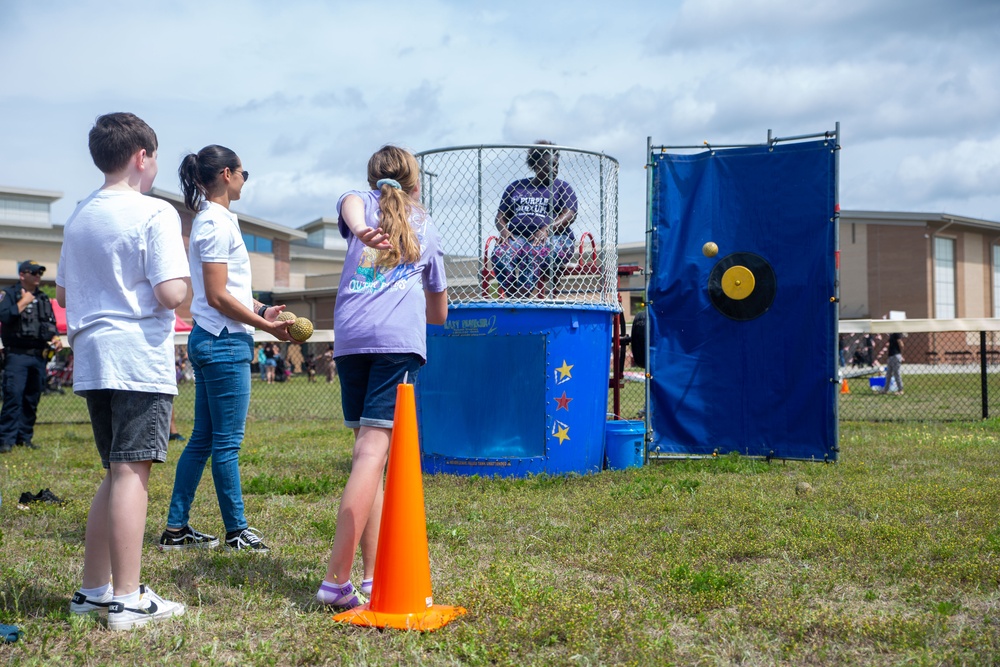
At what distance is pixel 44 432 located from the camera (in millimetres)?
12141

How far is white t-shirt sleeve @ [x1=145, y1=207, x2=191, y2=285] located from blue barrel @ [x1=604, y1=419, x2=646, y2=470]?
15.3 ft

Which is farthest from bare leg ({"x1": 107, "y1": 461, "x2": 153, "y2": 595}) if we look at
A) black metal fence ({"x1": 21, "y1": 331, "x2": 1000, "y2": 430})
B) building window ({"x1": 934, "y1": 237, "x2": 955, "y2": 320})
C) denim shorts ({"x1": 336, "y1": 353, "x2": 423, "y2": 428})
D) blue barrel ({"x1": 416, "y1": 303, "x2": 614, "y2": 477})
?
building window ({"x1": 934, "y1": 237, "x2": 955, "y2": 320})

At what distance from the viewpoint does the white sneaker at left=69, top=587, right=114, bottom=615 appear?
3514mm

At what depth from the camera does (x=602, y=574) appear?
4.16m

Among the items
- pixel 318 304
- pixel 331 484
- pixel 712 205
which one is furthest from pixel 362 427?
pixel 318 304

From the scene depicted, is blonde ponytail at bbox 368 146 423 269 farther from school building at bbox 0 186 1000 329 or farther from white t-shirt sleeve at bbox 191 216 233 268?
school building at bbox 0 186 1000 329

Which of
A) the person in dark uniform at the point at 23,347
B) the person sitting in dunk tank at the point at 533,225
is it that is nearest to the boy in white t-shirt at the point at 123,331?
the person sitting in dunk tank at the point at 533,225

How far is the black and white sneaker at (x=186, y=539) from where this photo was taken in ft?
15.6

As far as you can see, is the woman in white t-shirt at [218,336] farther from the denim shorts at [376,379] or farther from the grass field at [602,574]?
the denim shorts at [376,379]

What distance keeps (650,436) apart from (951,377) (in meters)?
15.0

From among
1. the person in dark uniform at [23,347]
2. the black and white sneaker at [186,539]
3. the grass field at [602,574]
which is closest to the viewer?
the grass field at [602,574]

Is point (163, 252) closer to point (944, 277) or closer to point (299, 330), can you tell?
point (299, 330)

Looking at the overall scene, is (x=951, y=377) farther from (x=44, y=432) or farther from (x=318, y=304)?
(x=318, y=304)

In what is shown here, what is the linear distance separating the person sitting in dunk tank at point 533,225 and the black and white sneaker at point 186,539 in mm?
3109
